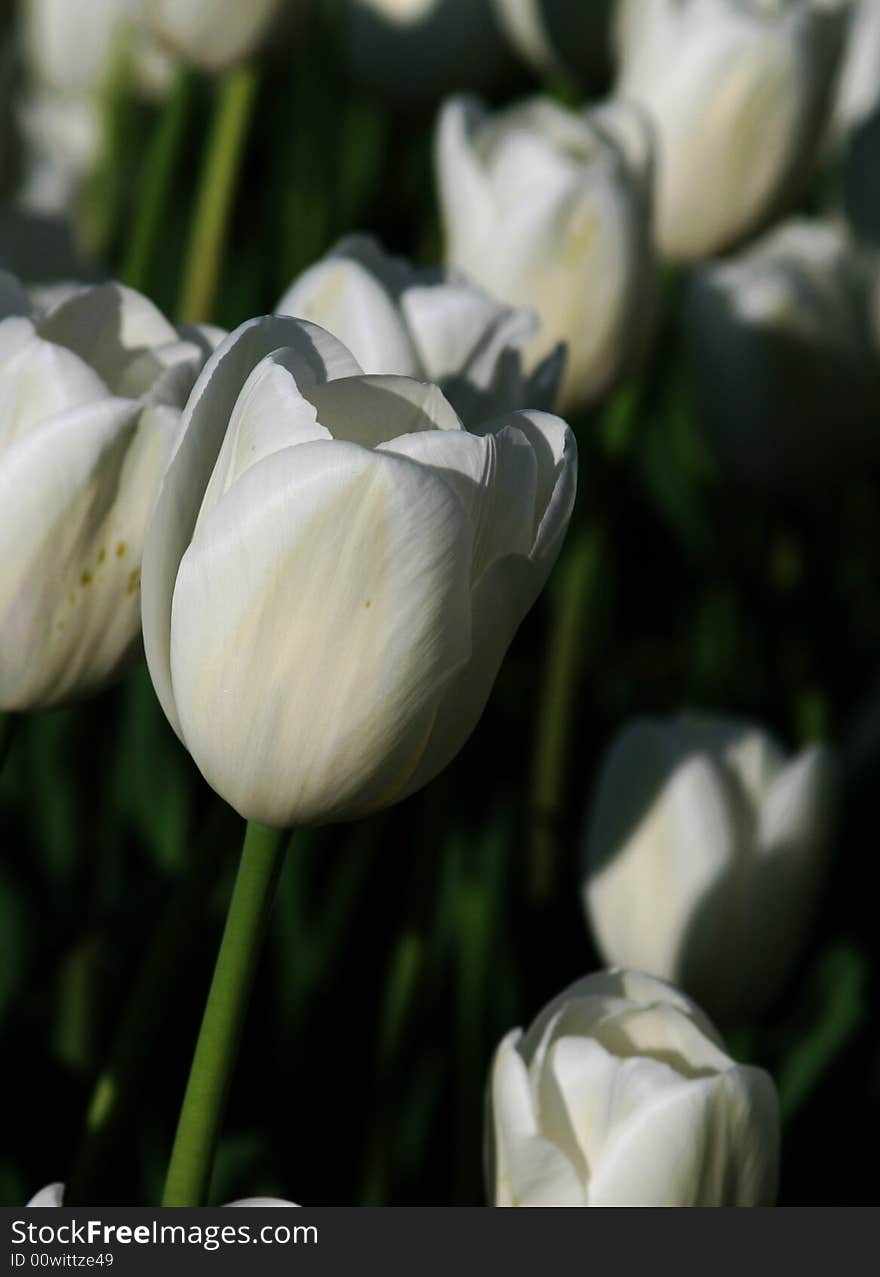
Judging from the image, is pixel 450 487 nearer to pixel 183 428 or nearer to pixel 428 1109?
pixel 183 428

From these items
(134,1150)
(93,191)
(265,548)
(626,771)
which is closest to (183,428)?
(265,548)

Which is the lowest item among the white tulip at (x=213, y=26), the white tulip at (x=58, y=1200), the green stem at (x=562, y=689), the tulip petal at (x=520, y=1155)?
the green stem at (x=562, y=689)

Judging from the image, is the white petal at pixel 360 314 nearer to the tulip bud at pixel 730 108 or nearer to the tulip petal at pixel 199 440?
the tulip petal at pixel 199 440

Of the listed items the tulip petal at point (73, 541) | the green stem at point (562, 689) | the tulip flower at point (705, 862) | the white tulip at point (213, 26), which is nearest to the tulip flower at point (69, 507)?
the tulip petal at point (73, 541)

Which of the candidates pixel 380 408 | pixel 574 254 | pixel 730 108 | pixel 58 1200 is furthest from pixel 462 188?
pixel 58 1200

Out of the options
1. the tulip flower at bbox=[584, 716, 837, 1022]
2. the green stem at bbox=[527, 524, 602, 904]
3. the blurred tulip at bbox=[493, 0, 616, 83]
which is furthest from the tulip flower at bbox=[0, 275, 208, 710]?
the blurred tulip at bbox=[493, 0, 616, 83]

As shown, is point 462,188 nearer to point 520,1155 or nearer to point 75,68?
point 520,1155

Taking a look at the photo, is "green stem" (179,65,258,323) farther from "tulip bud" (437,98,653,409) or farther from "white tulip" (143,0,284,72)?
"tulip bud" (437,98,653,409)
